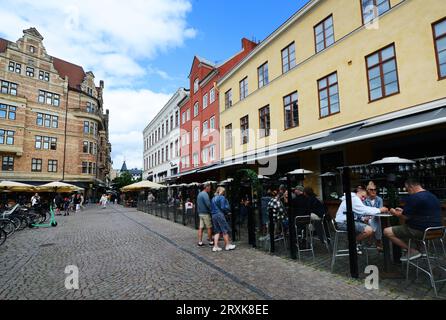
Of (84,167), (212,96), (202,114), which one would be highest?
(212,96)

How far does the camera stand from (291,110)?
48.5 ft

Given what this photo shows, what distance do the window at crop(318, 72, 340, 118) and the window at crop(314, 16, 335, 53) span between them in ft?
5.32

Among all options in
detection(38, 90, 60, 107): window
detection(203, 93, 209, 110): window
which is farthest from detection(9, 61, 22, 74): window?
detection(203, 93, 209, 110): window

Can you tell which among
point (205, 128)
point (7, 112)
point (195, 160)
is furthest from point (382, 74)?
point (7, 112)

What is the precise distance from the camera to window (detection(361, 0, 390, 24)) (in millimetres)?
10414

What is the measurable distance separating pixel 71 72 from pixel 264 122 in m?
40.9

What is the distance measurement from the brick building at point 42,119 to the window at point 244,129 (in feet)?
99.7

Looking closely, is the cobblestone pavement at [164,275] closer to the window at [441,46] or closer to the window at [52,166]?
the window at [441,46]

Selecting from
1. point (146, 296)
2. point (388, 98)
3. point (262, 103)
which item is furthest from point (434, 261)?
point (262, 103)

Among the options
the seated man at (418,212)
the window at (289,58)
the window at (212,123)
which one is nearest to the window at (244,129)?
the window at (289,58)

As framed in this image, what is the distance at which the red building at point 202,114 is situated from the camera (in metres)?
23.6

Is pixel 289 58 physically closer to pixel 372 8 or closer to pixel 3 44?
pixel 372 8

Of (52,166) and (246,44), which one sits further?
(52,166)

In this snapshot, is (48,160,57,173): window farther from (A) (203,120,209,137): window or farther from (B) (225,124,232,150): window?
(B) (225,124,232,150): window
